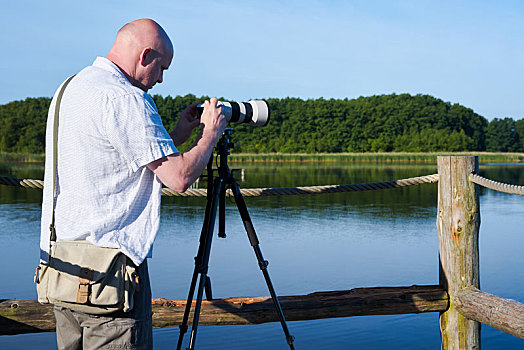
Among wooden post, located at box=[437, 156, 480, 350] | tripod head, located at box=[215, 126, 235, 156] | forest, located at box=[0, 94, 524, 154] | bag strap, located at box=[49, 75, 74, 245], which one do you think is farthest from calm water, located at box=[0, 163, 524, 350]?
forest, located at box=[0, 94, 524, 154]

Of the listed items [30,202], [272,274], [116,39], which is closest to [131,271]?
[116,39]

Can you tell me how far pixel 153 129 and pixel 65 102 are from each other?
0.81 feet

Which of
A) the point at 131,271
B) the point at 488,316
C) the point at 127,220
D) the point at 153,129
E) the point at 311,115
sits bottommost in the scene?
the point at 488,316

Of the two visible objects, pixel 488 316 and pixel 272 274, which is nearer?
pixel 488 316

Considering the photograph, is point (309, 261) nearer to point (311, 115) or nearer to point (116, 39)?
point (116, 39)

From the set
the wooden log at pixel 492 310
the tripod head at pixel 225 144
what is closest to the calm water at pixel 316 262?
the wooden log at pixel 492 310

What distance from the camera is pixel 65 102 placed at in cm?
152

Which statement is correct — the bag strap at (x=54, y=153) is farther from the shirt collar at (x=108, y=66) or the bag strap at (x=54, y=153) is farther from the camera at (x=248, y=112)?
the camera at (x=248, y=112)

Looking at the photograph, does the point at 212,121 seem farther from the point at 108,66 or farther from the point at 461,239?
the point at 461,239

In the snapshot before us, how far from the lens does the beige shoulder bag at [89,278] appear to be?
1483mm

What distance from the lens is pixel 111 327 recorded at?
1.53 metres

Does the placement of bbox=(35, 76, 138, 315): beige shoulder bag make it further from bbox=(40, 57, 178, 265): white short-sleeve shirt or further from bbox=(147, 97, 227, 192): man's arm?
bbox=(147, 97, 227, 192): man's arm

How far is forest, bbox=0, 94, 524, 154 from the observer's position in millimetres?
82750

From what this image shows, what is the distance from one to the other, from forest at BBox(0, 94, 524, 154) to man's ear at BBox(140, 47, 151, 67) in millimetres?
78652
